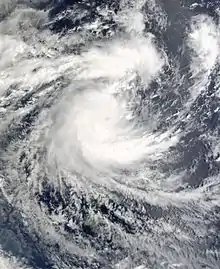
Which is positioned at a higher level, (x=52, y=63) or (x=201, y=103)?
(x=201, y=103)

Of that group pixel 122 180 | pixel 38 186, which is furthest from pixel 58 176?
pixel 122 180

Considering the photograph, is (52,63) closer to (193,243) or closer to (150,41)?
(150,41)

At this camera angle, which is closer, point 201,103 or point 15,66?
point 15,66

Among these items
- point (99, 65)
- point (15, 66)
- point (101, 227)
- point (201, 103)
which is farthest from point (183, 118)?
point (15, 66)

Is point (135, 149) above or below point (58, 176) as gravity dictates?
above

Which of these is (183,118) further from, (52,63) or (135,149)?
(52,63)

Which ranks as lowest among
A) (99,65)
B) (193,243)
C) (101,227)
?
(101,227)
